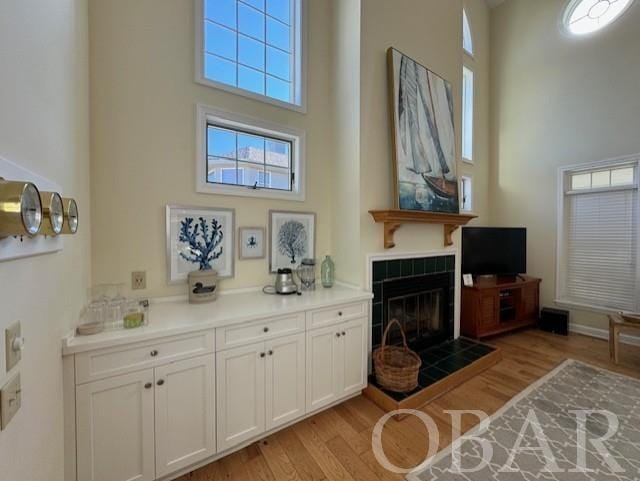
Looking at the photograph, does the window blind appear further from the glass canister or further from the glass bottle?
the glass canister

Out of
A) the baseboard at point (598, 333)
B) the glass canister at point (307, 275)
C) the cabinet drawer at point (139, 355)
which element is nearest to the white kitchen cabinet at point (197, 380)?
the cabinet drawer at point (139, 355)

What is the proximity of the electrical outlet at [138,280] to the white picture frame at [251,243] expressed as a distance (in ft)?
2.15

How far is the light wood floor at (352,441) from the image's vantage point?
152 cm

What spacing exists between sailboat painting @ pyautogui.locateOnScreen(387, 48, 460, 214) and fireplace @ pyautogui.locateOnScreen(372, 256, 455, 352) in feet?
1.94

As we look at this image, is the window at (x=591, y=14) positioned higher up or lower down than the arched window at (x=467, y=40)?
lower down

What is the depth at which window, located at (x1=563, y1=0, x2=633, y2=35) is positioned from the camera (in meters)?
3.29

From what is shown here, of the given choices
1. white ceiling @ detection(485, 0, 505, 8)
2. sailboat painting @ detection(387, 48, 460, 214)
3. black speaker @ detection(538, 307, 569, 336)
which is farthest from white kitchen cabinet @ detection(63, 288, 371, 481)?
white ceiling @ detection(485, 0, 505, 8)

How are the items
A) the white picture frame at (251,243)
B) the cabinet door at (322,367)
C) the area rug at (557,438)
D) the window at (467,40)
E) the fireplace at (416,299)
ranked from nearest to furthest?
the area rug at (557,438), the cabinet door at (322,367), the white picture frame at (251,243), the fireplace at (416,299), the window at (467,40)

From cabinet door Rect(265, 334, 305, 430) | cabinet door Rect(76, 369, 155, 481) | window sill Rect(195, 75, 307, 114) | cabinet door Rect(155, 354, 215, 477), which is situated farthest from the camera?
window sill Rect(195, 75, 307, 114)

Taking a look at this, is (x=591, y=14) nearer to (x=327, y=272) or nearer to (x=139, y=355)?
(x=327, y=272)

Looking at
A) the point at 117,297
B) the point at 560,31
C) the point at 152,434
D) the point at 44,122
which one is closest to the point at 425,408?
the point at 152,434

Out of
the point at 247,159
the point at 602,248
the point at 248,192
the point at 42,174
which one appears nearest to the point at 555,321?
the point at 602,248

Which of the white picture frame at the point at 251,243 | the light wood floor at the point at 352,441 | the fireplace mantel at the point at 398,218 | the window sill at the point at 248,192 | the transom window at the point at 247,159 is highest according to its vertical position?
the transom window at the point at 247,159

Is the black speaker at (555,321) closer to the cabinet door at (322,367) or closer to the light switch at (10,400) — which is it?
the cabinet door at (322,367)
